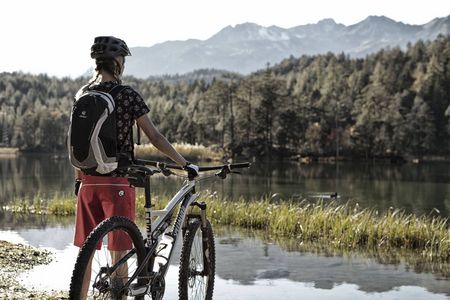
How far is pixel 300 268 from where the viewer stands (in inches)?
307

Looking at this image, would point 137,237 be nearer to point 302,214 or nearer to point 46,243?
point 46,243

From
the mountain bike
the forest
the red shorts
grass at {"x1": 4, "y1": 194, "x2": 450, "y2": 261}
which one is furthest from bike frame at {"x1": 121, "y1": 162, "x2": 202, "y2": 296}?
the forest

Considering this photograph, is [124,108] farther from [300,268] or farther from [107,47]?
[300,268]

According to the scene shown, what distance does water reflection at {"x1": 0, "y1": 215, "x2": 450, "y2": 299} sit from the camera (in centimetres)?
668

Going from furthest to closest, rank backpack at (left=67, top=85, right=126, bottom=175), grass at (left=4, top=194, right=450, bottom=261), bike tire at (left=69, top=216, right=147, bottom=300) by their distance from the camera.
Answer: grass at (left=4, top=194, right=450, bottom=261)
backpack at (left=67, top=85, right=126, bottom=175)
bike tire at (left=69, top=216, right=147, bottom=300)

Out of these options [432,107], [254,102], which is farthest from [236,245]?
[432,107]

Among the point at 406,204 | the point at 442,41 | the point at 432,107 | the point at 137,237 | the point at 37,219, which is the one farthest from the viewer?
the point at 442,41

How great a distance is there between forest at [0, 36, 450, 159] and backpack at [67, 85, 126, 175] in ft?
228

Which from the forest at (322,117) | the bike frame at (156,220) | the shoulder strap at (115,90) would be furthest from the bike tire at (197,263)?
the forest at (322,117)

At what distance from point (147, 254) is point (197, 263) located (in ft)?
2.94

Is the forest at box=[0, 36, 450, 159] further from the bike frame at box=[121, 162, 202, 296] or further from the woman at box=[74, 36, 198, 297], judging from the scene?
the woman at box=[74, 36, 198, 297]

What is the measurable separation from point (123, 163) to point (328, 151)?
247 feet

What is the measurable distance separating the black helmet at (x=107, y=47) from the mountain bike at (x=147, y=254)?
0.73 m

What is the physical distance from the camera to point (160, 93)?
165 m
